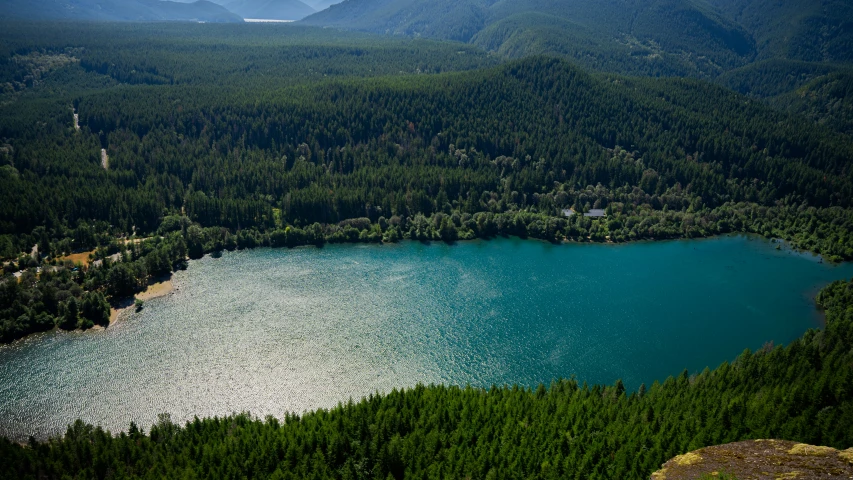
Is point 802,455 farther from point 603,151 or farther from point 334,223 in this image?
point 603,151

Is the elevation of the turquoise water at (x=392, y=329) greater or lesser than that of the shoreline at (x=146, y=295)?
greater

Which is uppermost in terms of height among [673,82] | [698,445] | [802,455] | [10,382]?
[673,82]

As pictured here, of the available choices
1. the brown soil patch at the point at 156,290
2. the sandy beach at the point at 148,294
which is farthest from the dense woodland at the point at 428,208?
the brown soil patch at the point at 156,290

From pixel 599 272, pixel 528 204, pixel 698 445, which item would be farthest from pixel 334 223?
pixel 698 445

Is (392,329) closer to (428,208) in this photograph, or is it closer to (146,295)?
(146,295)

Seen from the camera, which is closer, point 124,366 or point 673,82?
point 124,366

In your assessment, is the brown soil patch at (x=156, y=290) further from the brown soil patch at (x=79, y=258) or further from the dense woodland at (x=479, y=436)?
the dense woodland at (x=479, y=436)

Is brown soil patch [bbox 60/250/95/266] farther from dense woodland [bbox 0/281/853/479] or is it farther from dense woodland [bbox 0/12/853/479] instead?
dense woodland [bbox 0/281/853/479]

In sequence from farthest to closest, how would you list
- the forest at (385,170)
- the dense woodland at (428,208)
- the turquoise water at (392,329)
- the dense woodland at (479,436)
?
the forest at (385,170)
the turquoise water at (392,329)
the dense woodland at (428,208)
the dense woodland at (479,436)
